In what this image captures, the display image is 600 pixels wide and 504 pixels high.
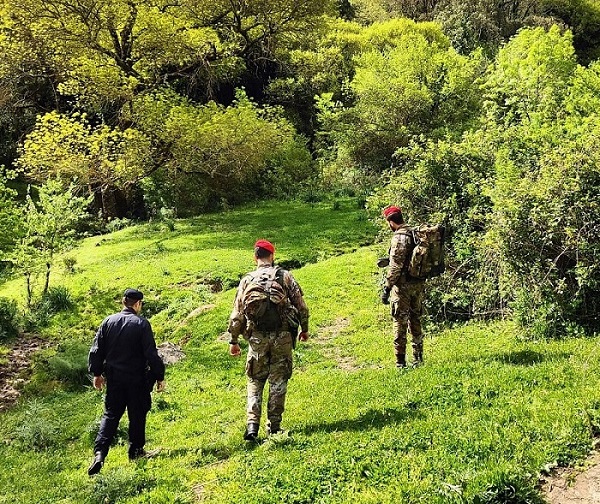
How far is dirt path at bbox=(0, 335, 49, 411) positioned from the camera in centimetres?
1369

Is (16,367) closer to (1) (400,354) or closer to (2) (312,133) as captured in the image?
(1) (400,354)

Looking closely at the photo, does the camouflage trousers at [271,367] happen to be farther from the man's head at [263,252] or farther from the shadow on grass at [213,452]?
→ the man's head at [263,252]

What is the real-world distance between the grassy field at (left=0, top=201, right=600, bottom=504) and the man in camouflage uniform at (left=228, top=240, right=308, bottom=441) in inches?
15.9

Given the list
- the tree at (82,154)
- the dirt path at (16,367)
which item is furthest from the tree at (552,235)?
the tree at (82,154)

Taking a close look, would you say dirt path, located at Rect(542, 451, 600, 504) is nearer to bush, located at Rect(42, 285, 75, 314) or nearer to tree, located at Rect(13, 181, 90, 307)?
bush, located at Rect(42, 285, 75, 314)

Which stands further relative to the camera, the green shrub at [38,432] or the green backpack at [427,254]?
the green shrub at [38,432]

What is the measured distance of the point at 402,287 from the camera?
9414 mm

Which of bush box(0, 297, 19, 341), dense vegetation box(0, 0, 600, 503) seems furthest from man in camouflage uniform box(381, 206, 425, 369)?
bush box(0, 297, 19, 341)

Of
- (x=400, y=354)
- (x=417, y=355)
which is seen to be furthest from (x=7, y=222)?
(x=417, y=355)

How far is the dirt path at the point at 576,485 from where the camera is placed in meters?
4.94

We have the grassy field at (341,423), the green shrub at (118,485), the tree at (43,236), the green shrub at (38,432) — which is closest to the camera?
the grassy field at (341,423)

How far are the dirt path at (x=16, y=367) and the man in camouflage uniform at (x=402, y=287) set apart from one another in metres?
9.88

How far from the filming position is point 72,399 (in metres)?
12.8

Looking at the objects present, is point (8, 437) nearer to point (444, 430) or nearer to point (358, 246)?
point (444, 430)
